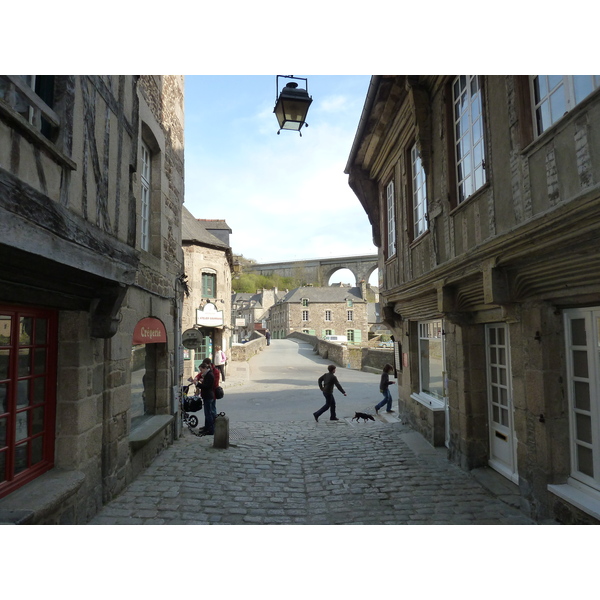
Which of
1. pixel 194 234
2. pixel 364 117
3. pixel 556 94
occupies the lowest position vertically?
pixel 556 94

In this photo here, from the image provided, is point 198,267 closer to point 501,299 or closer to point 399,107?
point 399,107

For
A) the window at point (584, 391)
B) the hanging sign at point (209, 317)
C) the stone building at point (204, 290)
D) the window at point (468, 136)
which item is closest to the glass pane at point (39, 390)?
the window at point (584, 391)

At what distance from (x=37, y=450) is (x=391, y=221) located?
7155mm

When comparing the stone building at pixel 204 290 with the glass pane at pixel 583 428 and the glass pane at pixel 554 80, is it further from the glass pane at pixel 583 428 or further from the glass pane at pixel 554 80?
the glass pane at pixel 554 80

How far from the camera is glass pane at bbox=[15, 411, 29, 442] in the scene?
3190 mm

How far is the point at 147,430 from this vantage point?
5.66 metres

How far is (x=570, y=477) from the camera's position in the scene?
3.49 m

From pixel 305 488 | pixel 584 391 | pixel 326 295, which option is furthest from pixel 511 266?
pixel 326 295

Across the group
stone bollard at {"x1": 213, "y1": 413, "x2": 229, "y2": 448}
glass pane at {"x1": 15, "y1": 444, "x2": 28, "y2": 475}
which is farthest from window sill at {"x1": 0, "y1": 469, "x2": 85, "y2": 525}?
stone bollard at {"x1": 213, "y1": 413, "x2": 229, "y2": 448}

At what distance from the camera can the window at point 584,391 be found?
3.22 m

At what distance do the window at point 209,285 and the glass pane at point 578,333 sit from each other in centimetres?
1547

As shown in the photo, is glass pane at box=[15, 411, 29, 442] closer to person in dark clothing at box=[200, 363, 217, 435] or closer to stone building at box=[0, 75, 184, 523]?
stone building at box=[0, 75, 184, 523]

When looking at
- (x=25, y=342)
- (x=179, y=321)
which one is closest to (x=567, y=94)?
(x=25, y=342)

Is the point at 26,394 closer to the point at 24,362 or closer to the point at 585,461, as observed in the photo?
the point at 24,362
